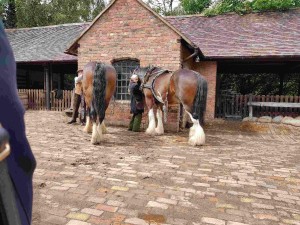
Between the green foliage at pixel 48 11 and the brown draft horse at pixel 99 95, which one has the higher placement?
the green foliage at pixel 48 11

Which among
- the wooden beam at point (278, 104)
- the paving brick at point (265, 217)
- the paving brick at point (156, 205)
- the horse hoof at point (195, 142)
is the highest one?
the wooden beam at point (278, 104)

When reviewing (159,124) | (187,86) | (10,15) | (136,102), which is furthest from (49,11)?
(187,86)

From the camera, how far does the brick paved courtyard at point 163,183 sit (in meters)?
3.07

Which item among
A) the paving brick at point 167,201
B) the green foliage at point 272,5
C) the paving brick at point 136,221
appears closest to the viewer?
the paving brick at point 136,221

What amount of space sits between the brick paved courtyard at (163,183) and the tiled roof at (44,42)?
10454 millimetres

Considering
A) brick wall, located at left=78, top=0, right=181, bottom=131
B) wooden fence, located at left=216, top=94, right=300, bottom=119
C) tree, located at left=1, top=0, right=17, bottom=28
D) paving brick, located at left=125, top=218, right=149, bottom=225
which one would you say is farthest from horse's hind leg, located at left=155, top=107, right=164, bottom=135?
tree, located at left=1, top=0, right=17, bottom=28

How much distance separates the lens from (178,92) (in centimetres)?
753

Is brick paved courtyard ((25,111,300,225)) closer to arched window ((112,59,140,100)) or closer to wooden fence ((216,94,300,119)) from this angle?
arched window ((112,59,140,100))

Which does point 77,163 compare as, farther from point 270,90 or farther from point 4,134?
point 270,90

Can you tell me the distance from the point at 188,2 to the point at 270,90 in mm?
10051

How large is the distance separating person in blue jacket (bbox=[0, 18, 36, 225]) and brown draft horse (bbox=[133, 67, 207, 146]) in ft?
20.4

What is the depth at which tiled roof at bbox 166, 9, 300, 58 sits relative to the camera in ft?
40.3

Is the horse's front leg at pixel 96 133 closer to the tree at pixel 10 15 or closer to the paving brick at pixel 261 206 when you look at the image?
the paving brick at pixel 261 206

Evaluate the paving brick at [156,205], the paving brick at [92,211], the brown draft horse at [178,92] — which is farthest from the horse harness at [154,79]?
the paving brick at [92,211]
